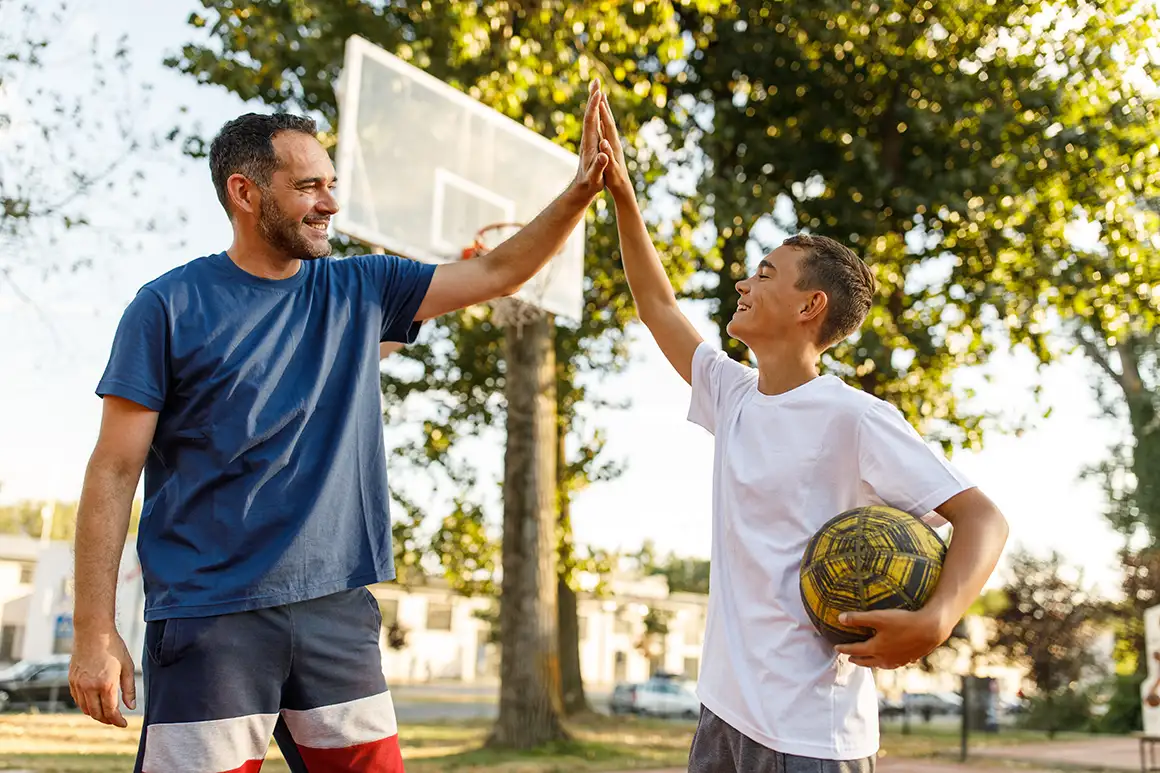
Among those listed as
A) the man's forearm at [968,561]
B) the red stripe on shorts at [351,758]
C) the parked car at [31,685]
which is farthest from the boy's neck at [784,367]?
the parked car at [31,685]

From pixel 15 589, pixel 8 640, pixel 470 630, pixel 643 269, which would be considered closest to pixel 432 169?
pixel 643 269

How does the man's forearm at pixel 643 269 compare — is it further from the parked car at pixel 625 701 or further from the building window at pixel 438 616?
the building window at pixel 438 616

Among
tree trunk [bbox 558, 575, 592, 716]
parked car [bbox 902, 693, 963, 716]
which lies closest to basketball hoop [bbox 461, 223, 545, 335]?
tree trunk [bbox 558, 575, 592, 716]

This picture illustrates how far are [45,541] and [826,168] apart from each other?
2631 cm

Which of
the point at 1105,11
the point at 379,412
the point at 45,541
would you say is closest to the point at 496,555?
the point at 1105,11

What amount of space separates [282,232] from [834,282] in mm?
1559

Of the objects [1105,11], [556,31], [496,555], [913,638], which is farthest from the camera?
[496,555]

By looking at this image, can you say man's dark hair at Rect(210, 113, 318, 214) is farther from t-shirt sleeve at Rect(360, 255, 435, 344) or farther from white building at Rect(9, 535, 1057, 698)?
white building at Rect(9, 535, 1057, 698)

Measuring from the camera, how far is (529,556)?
14.2m

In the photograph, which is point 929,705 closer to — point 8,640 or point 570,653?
point 570,653

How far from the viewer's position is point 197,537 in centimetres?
245

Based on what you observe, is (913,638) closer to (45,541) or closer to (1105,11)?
(1105,11)

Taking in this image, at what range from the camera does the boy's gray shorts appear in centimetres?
256

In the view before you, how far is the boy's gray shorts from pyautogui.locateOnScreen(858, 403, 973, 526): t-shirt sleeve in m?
0.64
